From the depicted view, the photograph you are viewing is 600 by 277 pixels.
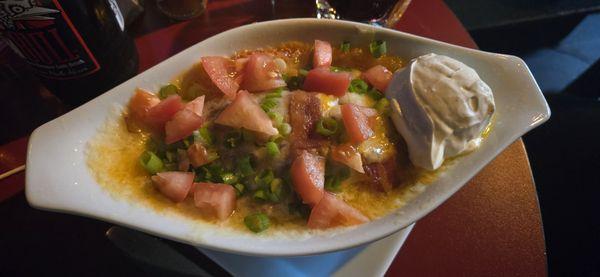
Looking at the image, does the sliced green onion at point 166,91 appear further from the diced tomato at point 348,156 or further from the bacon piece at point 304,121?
the diced tomato at point 348,156

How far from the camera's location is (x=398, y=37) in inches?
51.8

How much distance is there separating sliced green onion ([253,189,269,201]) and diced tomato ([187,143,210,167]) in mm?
167

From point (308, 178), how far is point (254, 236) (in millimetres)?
203

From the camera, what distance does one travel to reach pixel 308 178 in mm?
1074

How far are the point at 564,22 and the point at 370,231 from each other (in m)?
2.72

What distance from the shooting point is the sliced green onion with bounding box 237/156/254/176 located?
1.13m

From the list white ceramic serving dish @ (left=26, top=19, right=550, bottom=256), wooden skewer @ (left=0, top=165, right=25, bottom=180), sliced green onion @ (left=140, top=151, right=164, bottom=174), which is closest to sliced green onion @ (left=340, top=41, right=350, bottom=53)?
white ceramic serving dish @ (left=26, top=19, right=550, bottom=256)

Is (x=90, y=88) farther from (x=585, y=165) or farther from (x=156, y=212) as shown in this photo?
(x=585, y=165)

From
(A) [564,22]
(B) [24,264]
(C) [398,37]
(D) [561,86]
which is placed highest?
(C) [398,37]

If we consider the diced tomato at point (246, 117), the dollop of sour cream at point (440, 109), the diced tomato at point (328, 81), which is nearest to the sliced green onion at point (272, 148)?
the diced tomato at point (246, 117)

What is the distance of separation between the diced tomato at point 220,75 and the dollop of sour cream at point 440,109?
0.50m

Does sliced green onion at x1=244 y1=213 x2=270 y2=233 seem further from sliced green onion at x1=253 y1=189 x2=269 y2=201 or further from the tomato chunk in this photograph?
the tomato chunk

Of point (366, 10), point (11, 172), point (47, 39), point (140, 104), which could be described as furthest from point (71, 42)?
point (366, 10)

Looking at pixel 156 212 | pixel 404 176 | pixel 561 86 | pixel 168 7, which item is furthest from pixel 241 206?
pixel 561 86
